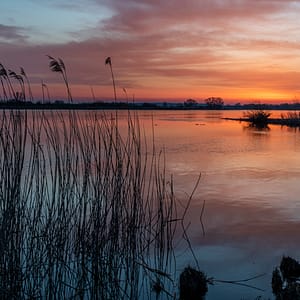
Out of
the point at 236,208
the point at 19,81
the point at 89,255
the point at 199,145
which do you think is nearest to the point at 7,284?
the point at 89,255

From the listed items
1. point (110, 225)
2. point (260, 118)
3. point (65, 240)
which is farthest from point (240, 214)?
point (260, 118)

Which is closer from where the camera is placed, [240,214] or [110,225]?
[110,225]

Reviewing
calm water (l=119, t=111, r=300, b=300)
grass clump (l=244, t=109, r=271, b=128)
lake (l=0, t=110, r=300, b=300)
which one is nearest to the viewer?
lake (l=0, t=110, r=300, b=300)

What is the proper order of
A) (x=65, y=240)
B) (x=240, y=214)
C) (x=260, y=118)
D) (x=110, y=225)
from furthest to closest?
(x=260, y=118), (x=240, y=214), (x=110, y=225), (x=65, y=240)

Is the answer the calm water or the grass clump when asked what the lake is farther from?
the grass clump

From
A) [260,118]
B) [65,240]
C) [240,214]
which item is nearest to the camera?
[65,240]

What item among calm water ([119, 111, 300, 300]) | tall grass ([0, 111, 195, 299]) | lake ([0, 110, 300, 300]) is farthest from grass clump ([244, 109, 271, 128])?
tall grass ([0, 111, 195, 299])

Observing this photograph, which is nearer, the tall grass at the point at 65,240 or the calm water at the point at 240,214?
the tall grass at the point at 65,240

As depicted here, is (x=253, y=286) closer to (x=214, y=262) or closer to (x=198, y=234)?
(x=214, y=262)

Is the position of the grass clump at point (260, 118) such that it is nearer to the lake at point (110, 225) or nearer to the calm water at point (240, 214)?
the calm water at point (240, 214)

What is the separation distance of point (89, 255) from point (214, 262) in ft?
6.25

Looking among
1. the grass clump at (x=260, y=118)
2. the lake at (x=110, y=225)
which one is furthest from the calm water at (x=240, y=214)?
the grass clump at (x=260, y=118)

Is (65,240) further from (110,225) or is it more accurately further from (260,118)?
(260,118)

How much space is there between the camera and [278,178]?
1135 centimetres
